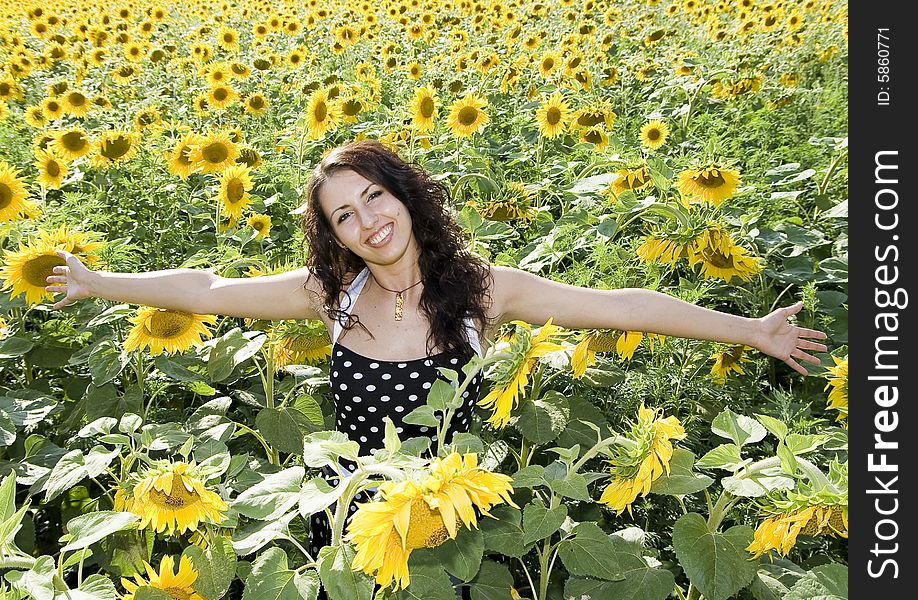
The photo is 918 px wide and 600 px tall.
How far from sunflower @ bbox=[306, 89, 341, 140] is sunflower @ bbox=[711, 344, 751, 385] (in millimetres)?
2033

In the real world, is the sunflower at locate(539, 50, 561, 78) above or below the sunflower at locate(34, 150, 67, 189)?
above

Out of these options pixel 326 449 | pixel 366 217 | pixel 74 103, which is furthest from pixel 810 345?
pixel 74 103

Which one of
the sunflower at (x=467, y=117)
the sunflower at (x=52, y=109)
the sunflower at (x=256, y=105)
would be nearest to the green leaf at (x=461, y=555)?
the sunflower at (x=467, y=117)

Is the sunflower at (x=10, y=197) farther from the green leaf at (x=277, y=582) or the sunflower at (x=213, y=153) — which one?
the green leaf at (x=277, y=582)

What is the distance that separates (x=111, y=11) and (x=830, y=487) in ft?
25.5

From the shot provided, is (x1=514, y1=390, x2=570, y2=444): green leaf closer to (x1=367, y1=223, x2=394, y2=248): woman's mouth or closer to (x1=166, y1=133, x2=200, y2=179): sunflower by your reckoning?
(x1=367, y1=223, x2=394, y2=248): woman's mouth

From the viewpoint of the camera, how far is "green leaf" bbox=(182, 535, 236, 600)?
117cm

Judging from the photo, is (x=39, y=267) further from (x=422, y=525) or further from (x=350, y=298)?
(x=422, y=525)

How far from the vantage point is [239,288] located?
1646 millimetres

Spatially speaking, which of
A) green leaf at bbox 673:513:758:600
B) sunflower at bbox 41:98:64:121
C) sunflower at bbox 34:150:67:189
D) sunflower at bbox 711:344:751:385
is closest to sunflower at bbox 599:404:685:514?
green leaf at bbox 673:513:758:600

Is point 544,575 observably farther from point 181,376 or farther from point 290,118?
point 290,118

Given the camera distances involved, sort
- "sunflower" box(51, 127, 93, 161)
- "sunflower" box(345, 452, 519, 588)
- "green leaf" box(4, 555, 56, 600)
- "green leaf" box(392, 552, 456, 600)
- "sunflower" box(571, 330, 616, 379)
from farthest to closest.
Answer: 1. "sunflower" box(51, 127, 93, 161)
2. "sunflower" box(571, 330, 616, 379)
3. "green leaf" box(392, 552, 456, 600)
4. "green leaf" box(4, 555, 56, 600)
5. "sunflower" box(345, 452, 519, 588)

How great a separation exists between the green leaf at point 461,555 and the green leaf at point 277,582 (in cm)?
16
